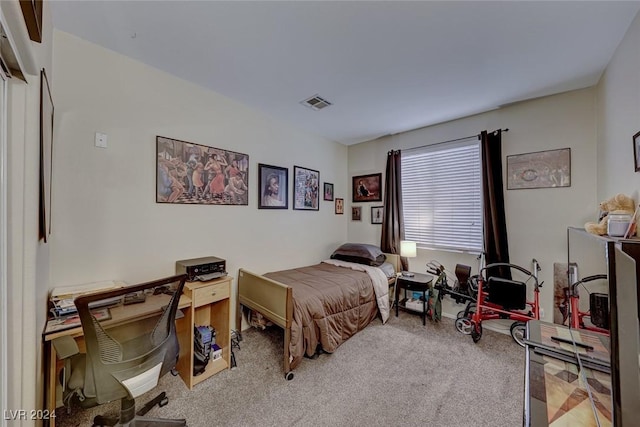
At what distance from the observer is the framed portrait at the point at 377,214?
3.99m

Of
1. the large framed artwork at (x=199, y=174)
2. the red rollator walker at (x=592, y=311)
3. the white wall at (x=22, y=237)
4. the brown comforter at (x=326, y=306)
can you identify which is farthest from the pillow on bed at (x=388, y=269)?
the white wall at (x=22, y=237)

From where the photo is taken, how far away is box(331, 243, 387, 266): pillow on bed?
349 centimetres

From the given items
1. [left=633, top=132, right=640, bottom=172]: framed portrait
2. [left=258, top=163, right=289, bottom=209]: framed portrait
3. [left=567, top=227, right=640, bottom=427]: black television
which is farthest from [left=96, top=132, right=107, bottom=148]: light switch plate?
[left=633, top=132, right=640, bottom=172]: framed portrait

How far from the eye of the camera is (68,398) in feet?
4.00

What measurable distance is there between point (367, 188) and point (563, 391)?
340cm

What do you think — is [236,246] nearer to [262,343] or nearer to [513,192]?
[262,343]

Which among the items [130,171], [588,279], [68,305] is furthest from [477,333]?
[130,171]

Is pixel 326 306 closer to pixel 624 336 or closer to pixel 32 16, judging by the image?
pixel 624 336

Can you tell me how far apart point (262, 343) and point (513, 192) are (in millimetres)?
3317

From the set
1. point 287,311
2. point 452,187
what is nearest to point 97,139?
point 287,311

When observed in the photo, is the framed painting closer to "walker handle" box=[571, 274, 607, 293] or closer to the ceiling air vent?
"walker handle" box=[571, 274, 607, 293]

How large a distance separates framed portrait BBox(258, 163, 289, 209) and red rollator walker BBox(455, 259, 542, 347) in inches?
99.8

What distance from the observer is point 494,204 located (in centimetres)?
283

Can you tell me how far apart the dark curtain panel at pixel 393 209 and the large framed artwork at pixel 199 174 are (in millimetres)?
2147
